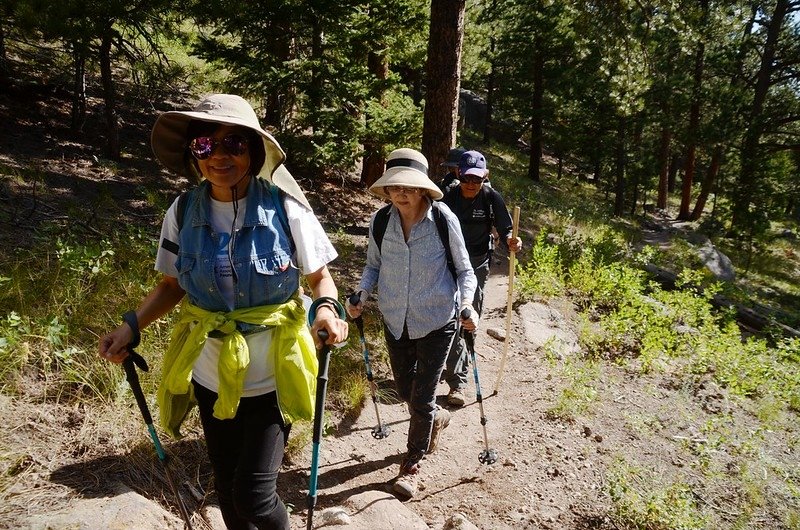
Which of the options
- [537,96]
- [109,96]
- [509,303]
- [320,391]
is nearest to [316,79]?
[109,96]

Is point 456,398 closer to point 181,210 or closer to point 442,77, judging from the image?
point 181,210

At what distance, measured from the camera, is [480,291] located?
5.27 meters

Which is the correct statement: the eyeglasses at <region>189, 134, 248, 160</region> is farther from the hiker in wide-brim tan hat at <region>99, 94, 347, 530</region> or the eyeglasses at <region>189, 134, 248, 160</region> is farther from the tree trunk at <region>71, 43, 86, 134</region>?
the tree trunk at <region>71, 43, 86, 134</region>

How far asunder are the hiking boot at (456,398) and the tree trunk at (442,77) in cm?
302

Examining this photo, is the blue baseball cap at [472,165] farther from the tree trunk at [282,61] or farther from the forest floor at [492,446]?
the tree trunk at [282,61]

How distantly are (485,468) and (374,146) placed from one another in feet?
23.5

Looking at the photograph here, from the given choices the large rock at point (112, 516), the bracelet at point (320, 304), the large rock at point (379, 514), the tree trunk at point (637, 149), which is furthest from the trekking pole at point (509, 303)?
the tree trunk at point (637, 149)

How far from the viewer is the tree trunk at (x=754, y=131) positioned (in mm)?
18516

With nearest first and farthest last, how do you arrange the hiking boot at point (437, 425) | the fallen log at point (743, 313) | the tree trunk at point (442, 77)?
1. the hiking boot at point (437, 425)
2. the tree trunk at point (442, 77)
3. the fallen log at point (743, 313)

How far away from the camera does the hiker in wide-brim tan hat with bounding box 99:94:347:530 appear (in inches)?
89.1

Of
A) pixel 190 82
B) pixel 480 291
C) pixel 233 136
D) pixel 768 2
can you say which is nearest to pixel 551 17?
pixel 768 2

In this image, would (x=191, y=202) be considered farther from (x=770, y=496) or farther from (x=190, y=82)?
(x=190, y=82)

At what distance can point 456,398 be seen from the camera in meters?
5.34

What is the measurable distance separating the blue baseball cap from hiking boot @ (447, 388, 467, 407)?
7.61 feet
